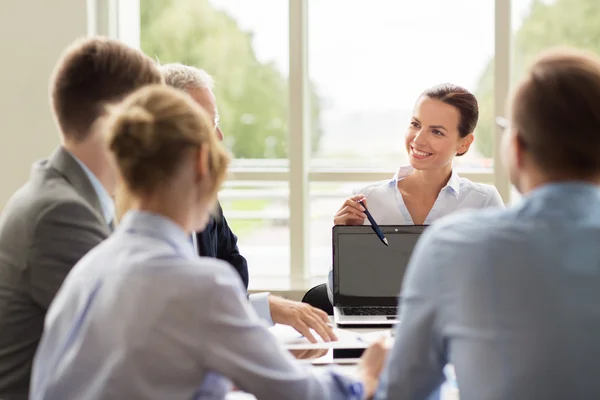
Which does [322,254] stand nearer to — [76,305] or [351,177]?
[351,177]

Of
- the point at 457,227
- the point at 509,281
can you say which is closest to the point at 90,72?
the point at 457,227

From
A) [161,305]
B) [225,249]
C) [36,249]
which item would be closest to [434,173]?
[225,249]

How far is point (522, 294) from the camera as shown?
4.13ft

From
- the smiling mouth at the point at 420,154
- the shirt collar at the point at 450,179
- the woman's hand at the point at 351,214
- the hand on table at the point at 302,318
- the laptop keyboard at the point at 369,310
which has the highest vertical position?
the smiling mouth at the point at 420,154

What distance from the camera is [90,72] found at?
1.72m

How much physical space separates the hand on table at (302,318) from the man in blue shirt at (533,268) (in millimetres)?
731

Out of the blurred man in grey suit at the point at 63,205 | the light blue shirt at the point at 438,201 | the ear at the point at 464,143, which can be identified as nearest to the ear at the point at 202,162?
the blurred man in grey suit at the point at 63,205

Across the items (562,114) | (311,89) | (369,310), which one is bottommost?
(369,310)

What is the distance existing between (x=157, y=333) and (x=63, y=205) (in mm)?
464

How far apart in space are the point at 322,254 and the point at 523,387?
308 centimetres

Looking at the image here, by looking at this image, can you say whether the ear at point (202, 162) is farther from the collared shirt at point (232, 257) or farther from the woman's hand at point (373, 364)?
the collared shirt at point (232, 257)

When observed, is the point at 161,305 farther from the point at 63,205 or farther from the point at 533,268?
the point at 533,268

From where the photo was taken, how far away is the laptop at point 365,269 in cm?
245

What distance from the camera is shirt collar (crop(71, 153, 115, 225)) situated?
1.74m
